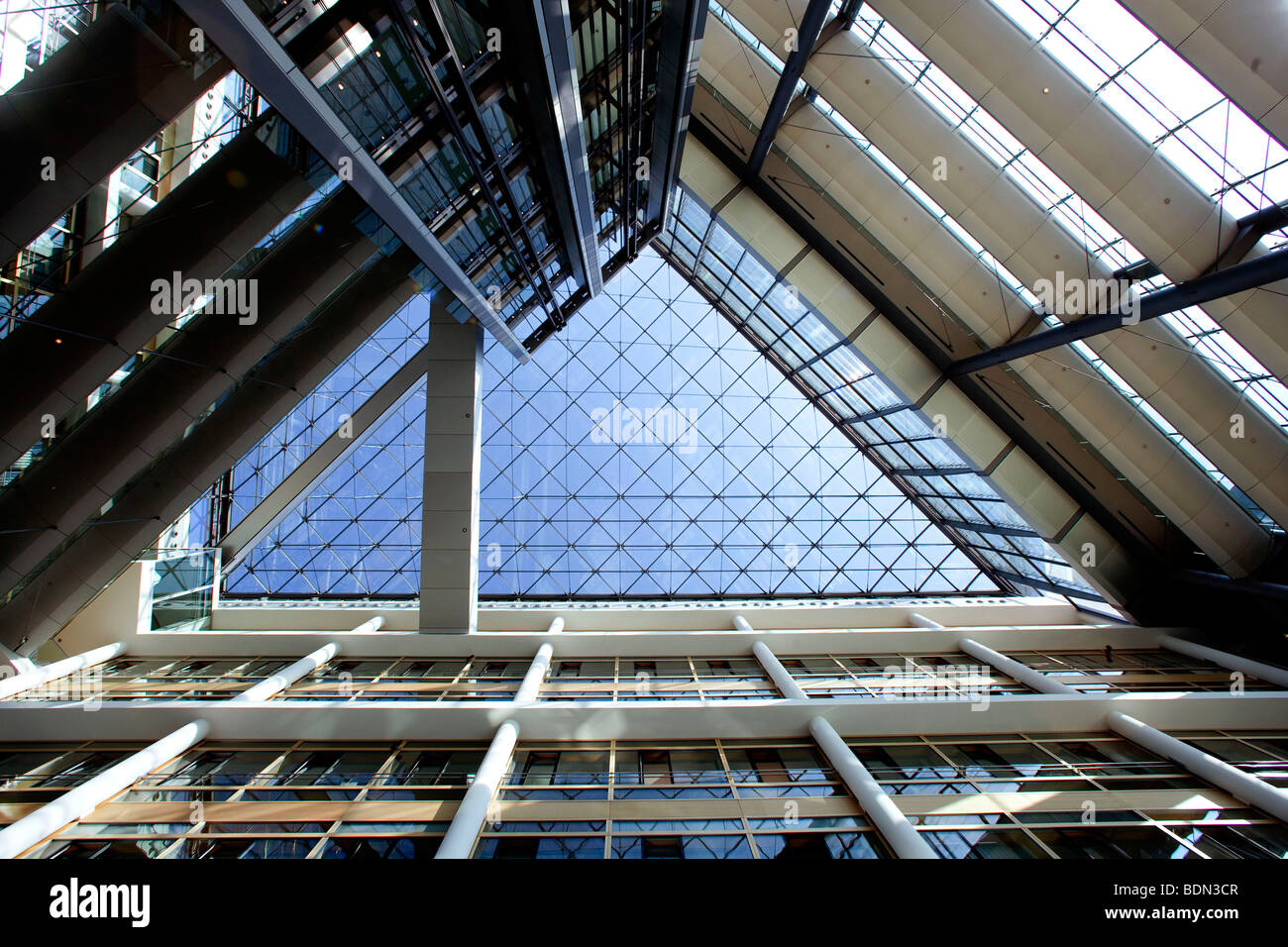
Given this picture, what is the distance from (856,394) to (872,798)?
1522 cm

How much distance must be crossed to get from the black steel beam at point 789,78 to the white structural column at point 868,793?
13665 millimetres

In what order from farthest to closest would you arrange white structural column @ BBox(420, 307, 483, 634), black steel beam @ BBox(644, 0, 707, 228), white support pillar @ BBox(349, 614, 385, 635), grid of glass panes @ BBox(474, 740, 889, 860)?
white support pillar @ BBox(349, 614, 385, 635) → white structural column @ BBox(420, 307, 483, 634) → black steel beam @ BBox(644, 0, 707, 228) → grid of glass panes @ BBox(474, 740, 889, 860)

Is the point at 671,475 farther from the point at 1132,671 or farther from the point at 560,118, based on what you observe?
the point at 560,118

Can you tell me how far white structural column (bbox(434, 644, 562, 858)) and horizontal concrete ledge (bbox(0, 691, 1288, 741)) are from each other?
578 millimetres

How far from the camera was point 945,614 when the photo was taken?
Result: 19906 mm

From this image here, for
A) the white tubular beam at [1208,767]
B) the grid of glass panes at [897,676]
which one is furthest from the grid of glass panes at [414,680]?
the white tubular beam at [1208,767]

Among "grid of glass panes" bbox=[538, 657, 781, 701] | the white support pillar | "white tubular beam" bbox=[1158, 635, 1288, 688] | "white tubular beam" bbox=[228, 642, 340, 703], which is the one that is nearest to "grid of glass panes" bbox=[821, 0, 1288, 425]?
"white tubular beam" bbox=[1158, 635, 1288, 688]

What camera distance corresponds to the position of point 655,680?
16281 mm

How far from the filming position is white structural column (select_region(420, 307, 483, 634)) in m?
16.3

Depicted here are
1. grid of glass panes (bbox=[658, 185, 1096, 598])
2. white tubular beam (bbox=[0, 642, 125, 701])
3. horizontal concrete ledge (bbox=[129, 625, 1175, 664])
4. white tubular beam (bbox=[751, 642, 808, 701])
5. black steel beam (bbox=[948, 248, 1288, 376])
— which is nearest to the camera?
black steel beam (bbox=[948, 248, 1288, 376])

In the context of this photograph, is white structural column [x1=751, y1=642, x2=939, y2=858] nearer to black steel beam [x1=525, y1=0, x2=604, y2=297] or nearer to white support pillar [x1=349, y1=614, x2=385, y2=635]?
black steel beam [x1=525, y1=0, x2=604, y2=297]
